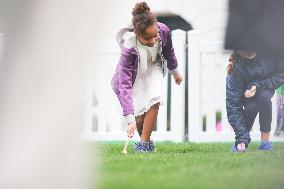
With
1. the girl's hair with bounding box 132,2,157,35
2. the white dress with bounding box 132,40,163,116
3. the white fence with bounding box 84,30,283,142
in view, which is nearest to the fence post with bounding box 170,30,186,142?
the white fence with bounding box 84,30,283,142

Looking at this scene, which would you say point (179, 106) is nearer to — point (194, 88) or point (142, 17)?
point (194, 88)

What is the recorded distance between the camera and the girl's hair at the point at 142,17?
3.01 ft

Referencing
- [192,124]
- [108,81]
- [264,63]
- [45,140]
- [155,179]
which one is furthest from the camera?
[192,124]

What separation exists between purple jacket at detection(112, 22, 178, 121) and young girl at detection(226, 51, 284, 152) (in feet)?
0.34

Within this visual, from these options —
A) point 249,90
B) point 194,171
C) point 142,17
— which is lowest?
point 194,171

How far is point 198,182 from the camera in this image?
2.14ft

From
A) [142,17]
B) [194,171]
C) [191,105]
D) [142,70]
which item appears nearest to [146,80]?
[142,70]

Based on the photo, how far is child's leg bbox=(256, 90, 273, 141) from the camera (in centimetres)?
100

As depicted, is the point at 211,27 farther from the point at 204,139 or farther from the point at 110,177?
the point at 110,177

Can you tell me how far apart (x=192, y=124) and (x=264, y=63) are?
1.57 ft

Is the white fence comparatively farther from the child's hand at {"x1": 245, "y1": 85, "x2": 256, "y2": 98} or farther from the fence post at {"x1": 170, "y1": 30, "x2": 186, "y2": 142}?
the child's hand at {"x1": 245, "y1": 85, "x2": 256, "y2": 98}

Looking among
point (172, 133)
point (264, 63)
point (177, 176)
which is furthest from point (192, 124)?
point (177, 176)

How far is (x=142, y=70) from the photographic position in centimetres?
103

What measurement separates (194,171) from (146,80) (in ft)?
1.10
